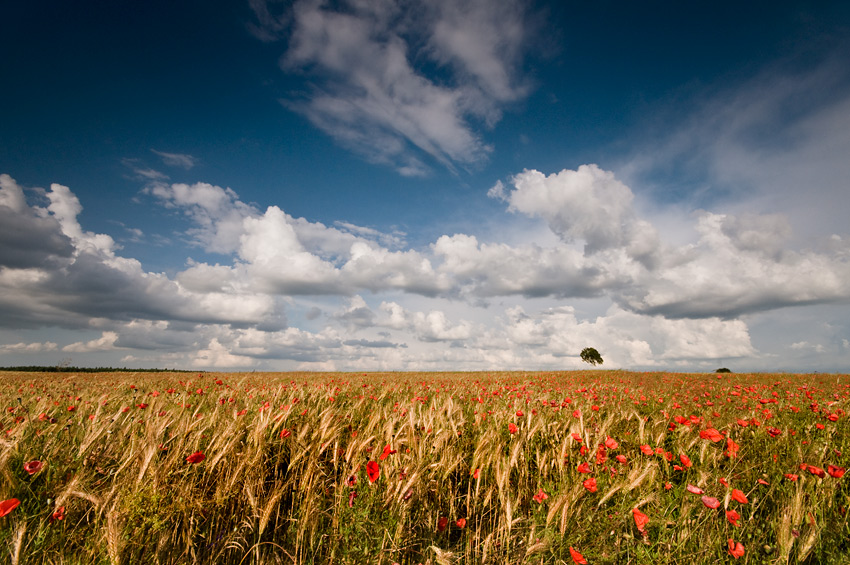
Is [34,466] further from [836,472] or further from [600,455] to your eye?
[836,472]

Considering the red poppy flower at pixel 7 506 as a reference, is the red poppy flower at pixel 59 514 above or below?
below

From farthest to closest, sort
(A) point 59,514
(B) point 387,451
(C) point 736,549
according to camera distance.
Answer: (B) point 387,451 < (A) point 59,514 < (C) point 736,549

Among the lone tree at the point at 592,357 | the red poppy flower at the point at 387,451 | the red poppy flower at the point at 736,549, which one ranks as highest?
the lone tree at the point at 592,357

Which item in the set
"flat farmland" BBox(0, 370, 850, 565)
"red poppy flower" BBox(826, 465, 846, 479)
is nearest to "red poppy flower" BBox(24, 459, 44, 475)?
"flat farmland" BBox(0, 370, 850, 565)

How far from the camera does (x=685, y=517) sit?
2141 millimetres

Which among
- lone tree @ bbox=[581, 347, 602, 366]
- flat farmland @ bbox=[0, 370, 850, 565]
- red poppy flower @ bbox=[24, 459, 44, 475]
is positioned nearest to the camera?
flat farmland @ bbox=[0, 370, 850, 565]

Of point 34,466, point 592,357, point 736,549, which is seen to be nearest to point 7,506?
point 34,466

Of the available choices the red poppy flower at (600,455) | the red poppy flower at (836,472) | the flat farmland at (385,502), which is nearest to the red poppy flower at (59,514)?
the flat farmland at (385,502)

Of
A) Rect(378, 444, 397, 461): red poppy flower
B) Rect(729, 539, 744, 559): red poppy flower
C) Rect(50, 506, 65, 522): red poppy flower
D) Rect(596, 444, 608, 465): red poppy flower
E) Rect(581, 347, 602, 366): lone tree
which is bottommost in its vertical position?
Rect(729, 539, 744, 559): red poppy flower

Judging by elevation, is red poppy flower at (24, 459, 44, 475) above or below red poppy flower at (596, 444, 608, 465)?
above

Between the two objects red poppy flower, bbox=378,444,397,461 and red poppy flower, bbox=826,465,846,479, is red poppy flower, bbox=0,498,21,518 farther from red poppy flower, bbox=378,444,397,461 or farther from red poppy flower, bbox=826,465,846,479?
red poppy flower, bbox=826,465,846,479

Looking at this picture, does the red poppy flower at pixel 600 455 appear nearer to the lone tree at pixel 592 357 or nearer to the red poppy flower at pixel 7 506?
the red poppy flower at pixel 7 506

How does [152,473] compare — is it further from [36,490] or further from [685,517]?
[685,517]

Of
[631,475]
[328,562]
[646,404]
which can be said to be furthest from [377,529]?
[646,404]
